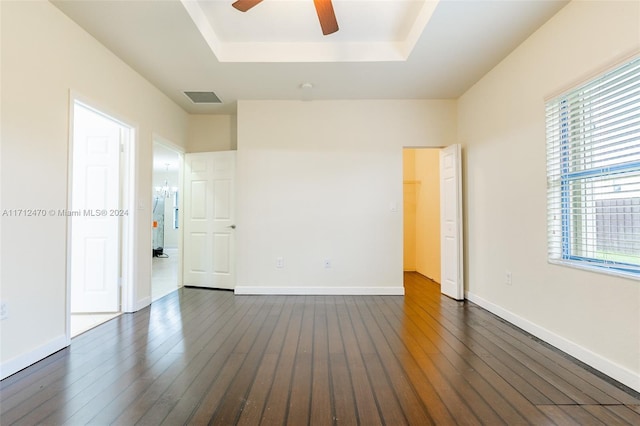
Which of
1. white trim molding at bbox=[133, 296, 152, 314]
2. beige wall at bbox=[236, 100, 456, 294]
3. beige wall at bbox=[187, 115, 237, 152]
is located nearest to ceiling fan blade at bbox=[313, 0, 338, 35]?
beige wall at bbox=[236, 100, 456, 294]

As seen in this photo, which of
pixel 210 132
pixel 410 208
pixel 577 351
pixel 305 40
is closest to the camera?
pixel 577 351

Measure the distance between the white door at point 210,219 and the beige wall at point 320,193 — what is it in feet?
1.19

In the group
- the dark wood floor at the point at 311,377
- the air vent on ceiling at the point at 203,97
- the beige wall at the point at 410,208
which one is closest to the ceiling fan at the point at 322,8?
the air vent on ceiling at the point at 203,97

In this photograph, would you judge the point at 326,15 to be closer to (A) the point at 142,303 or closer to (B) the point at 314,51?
(B) the point at 314,51

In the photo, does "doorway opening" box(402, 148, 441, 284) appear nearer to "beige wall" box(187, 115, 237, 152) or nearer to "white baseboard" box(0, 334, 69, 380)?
"beige wall" box(187, 115, 237, 152)

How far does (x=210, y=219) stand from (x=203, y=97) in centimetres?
168

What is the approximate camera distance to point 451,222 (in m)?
3.87

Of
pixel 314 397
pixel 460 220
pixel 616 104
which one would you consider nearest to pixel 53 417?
pixel 314 397

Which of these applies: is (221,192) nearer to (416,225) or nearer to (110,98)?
(110,98)

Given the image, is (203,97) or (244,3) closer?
(244,3)

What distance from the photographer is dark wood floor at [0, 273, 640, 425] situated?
153cm

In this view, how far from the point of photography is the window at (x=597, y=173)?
183cm

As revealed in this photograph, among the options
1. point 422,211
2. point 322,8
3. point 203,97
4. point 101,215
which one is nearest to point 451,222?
point 422,211

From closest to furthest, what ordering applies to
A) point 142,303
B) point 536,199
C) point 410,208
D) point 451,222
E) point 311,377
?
point 311,377
point 536,199
point 142,303
point 451,222
point 410,208
